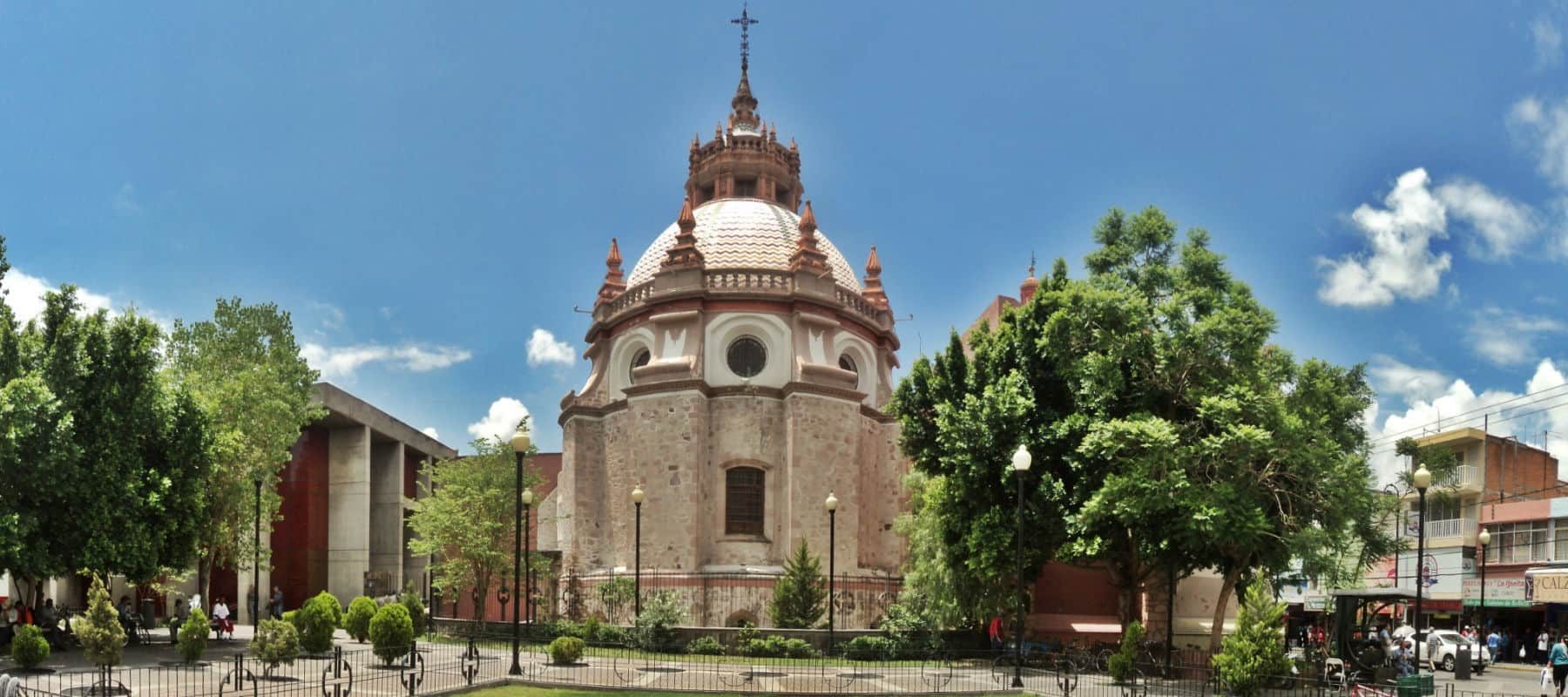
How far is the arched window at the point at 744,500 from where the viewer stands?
37312mm

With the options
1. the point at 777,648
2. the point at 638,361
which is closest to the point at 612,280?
the point at 638,361

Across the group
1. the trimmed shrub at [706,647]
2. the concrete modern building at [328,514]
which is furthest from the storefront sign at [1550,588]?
the concrete modern building at [328,514]

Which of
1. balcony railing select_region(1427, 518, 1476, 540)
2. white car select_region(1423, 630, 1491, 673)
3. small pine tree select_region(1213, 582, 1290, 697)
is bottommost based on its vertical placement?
white car select_region(1423, 630, 1491, 673)

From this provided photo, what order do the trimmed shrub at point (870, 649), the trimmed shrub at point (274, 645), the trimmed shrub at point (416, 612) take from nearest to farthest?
the trimmed shrub at point (274, 645) < the trimmed shrub at point (870, 649) < the trimmed shrub at point (416, 612)

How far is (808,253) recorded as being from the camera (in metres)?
40.7

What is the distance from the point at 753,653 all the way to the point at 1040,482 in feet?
27.4

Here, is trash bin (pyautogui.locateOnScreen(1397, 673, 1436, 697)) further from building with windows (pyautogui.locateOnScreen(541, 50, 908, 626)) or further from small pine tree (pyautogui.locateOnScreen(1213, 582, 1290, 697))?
building with windows (pyautogui.locateOnScreen(541, 50, 908, 626))

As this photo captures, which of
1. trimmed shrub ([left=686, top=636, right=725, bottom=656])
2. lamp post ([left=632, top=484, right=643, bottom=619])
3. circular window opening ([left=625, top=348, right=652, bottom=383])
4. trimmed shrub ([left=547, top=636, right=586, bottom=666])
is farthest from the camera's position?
circular window opening ([left=625, top=348, right=652, bottom=383])

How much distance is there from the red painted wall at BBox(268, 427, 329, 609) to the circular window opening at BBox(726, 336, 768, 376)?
850 inches

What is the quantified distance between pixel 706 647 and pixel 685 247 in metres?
16.2

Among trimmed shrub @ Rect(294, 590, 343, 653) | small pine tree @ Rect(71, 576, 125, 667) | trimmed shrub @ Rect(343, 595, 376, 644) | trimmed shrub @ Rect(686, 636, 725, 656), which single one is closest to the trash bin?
trimmed shrub @ Rect(686, 636, 725, 656)

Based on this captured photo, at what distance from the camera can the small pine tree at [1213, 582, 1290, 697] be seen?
18594mm

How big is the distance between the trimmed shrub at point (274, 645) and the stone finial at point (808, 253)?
2277 centimetres

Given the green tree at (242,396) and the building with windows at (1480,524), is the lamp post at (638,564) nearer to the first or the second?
the green tree at (242,396)
